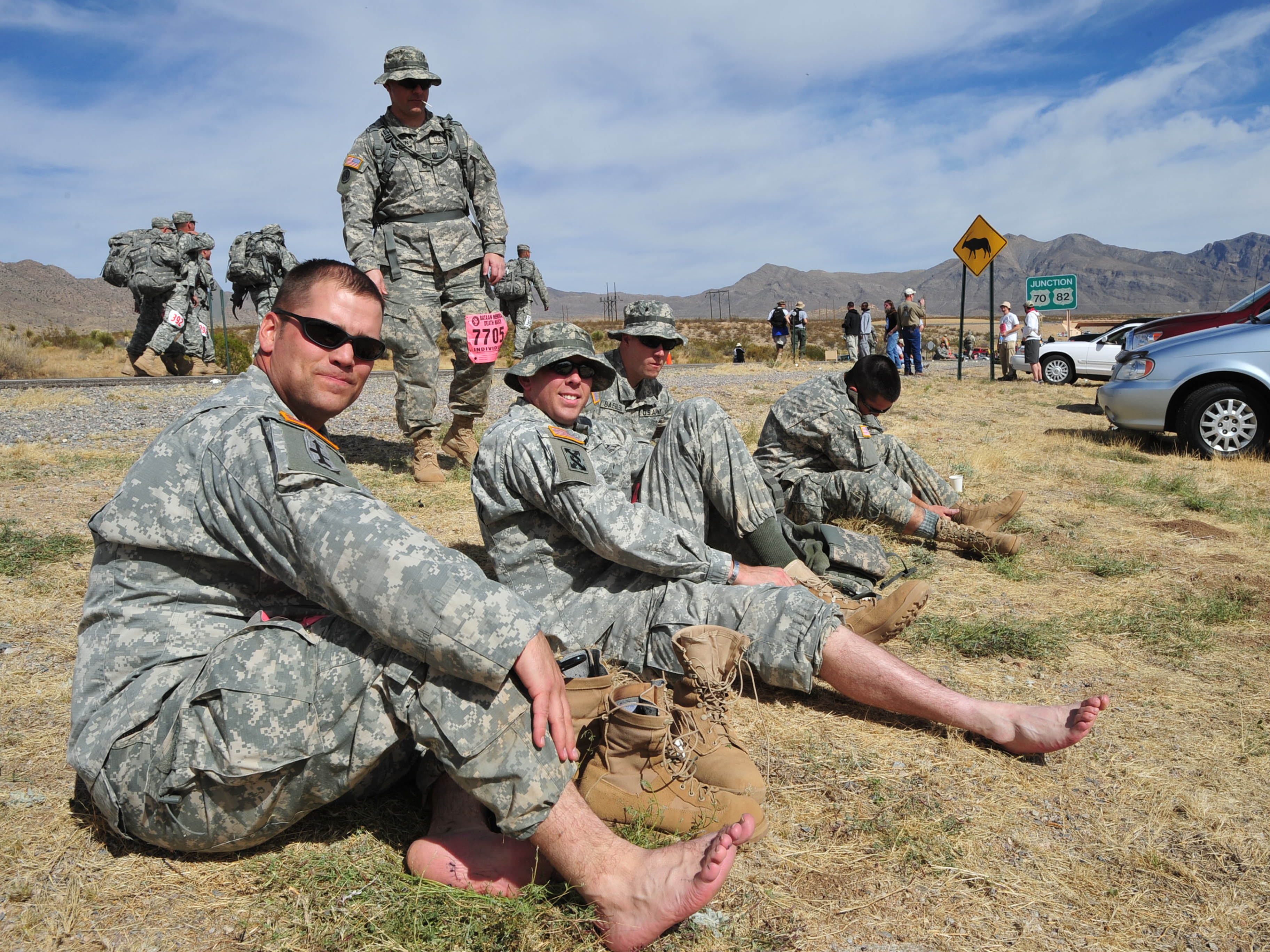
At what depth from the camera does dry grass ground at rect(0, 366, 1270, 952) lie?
1873 millimetres

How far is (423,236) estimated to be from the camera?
619 centimetres

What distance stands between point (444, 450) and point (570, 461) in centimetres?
460

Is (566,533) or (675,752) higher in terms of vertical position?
(566,533)

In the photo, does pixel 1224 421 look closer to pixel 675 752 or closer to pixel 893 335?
pixel 675 752

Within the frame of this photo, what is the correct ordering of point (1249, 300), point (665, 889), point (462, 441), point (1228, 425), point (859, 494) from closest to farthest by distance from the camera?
point (665, 889), point (859, 494), point (462, 441), point (1228, 425), point (1249, 300)

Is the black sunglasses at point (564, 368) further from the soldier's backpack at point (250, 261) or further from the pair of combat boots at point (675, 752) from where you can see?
the soldier's backpack at point (250, 261)

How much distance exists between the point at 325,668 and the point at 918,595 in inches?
81.7

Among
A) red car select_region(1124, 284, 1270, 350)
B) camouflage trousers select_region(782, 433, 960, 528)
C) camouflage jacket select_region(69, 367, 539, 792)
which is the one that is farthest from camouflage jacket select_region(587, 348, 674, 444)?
red car select_region(1124, 284, 1270, 350)

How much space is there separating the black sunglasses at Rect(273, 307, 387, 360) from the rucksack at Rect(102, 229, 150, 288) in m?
14.1

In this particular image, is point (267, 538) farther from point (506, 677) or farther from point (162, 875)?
point (162, 875)

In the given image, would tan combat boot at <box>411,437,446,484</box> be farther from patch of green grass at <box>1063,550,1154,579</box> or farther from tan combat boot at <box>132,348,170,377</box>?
tan combat boot at <box>132,348,170,377</box>

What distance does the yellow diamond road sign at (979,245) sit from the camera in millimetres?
17500

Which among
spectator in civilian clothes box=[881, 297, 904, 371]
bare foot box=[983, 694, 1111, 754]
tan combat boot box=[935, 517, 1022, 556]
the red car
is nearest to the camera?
bare foot box=[983, 694, 1111, 754]

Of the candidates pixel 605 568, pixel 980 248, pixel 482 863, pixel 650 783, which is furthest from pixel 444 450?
pixel 980 248
